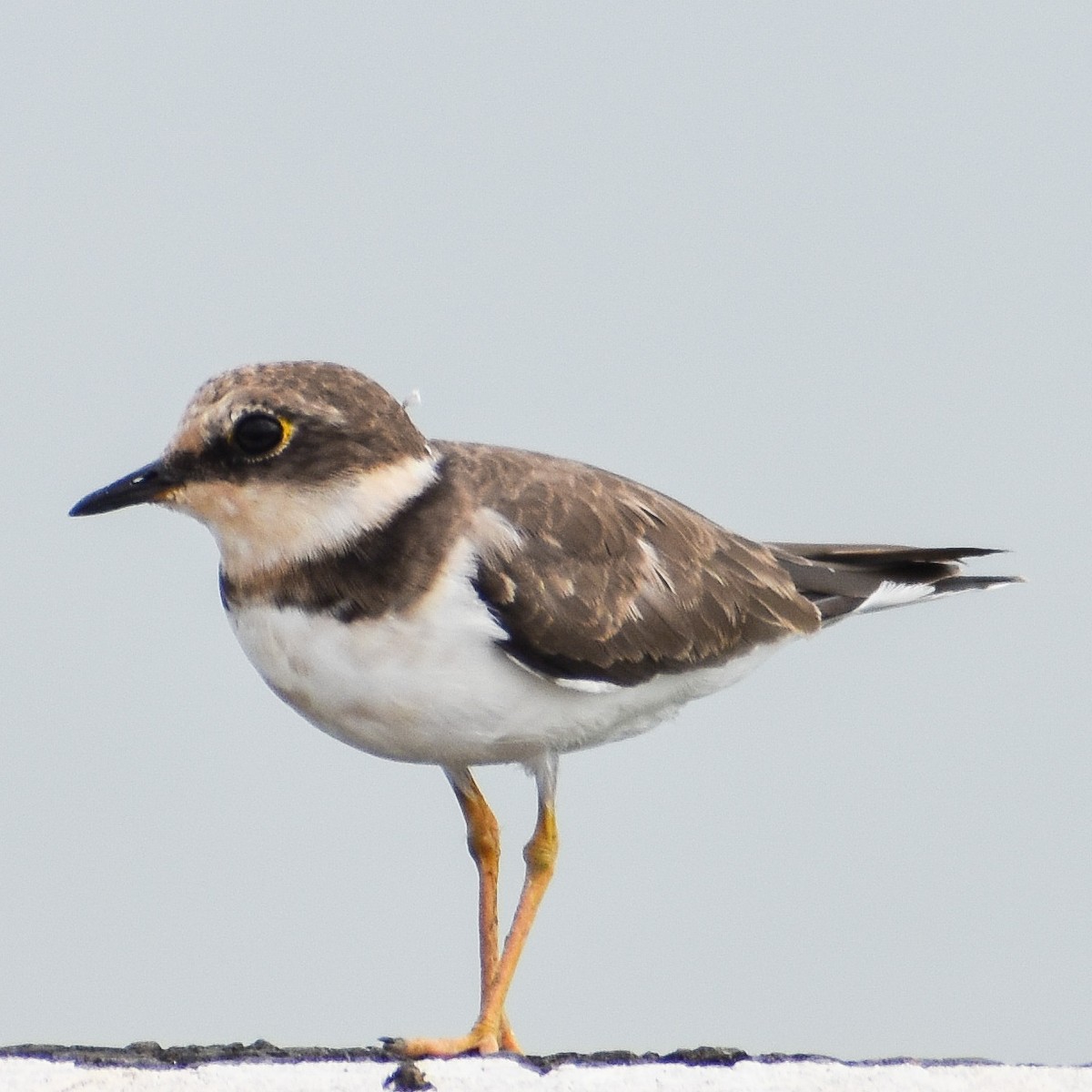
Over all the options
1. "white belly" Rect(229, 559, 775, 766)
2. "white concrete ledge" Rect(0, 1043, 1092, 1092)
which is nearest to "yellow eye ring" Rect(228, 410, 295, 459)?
"white belly" Rect(229, 559, 775, 766)

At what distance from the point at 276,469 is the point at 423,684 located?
0.83m

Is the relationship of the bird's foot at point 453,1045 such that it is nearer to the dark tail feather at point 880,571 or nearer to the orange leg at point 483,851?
the orange leg at point 483,851

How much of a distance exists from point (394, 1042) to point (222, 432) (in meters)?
2.10

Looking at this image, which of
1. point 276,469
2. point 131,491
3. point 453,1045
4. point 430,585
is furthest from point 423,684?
point 453,1045

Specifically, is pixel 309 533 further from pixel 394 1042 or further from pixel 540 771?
pixel 394 1042

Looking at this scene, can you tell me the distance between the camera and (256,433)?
250 inches

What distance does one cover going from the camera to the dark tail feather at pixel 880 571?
309 inches

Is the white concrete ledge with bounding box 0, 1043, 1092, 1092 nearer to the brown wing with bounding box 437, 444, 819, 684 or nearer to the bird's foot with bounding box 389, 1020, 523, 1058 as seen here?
the bird's foot with bounding box 389, 1020, 523, 1058

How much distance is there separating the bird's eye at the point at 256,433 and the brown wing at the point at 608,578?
72 centimetres

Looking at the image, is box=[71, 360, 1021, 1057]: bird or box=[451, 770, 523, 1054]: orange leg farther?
box=[451, 770, 523, 1054]: orange leg

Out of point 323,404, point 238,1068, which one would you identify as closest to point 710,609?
point 323,404

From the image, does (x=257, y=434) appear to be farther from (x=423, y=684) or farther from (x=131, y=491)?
(x=423, y=684)

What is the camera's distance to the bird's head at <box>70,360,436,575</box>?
20.9 ft

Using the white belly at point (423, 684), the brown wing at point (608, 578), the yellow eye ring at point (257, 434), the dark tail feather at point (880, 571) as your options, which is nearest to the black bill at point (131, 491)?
the yellow eye ring at point (257, 434)
